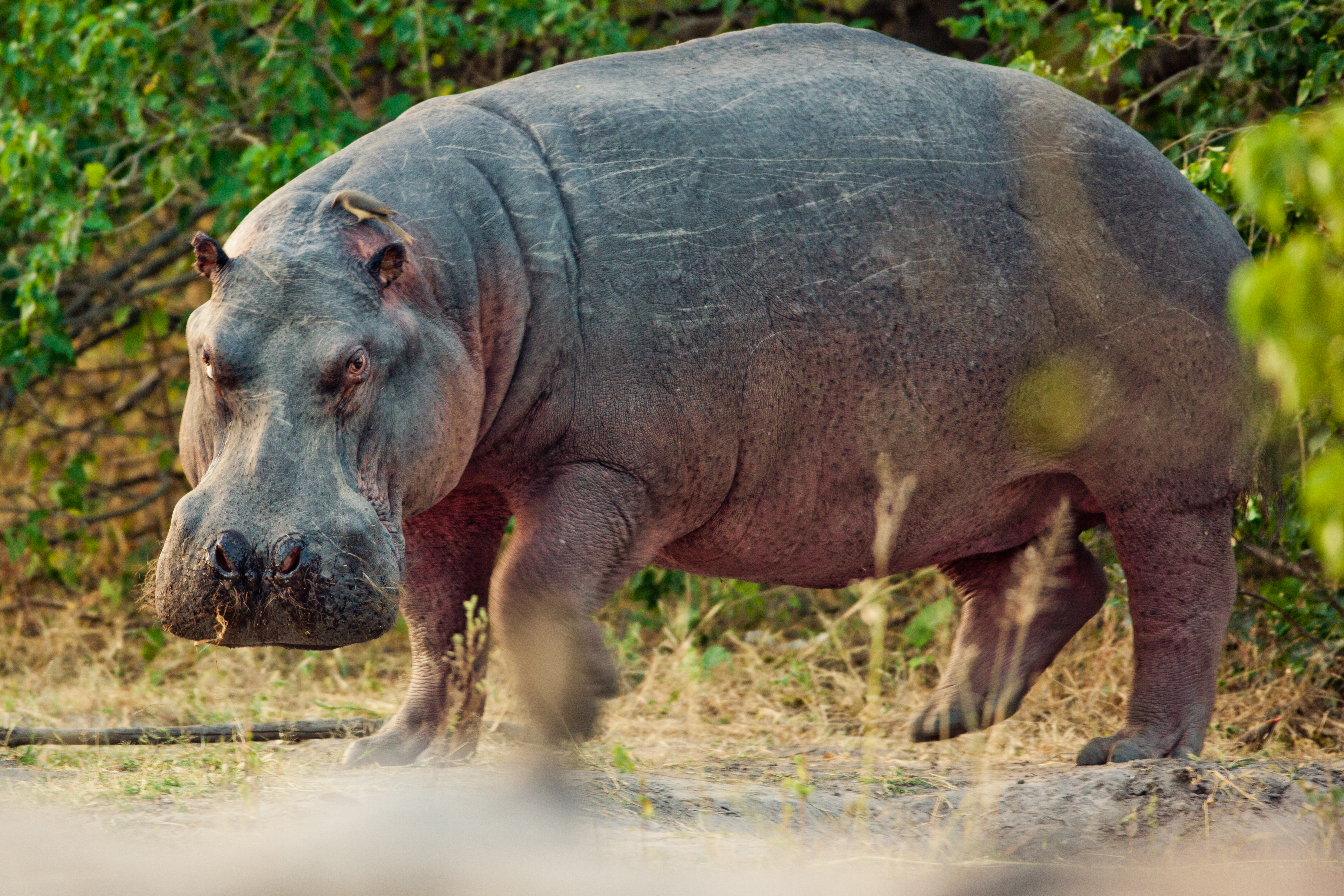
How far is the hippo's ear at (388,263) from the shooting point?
3.12 metres

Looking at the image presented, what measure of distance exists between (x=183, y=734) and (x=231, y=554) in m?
1.38

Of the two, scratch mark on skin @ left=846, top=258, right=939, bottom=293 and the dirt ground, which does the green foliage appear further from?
the dirt ground

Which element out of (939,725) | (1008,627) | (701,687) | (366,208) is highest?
(366,208)

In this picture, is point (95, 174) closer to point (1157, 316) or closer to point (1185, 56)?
point (1157, 316)

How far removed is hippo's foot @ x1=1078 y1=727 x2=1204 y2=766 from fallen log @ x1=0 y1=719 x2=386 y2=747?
1.80 meters

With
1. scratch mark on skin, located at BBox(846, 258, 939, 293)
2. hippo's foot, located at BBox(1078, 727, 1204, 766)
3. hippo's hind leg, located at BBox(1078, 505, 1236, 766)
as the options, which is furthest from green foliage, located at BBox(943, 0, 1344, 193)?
hippo's foot, located at BBox(1078, 727, 1204, 766)

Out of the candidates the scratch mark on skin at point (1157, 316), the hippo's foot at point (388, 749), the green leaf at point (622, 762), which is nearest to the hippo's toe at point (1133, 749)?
the scratch mark on skin at point (1157, 316)

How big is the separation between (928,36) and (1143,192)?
2754 mm

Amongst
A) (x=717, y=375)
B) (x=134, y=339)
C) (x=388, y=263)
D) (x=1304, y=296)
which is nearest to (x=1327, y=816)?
(x=1304, y=296)

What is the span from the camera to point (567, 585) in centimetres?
328

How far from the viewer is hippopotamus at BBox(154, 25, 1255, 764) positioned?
119 inches

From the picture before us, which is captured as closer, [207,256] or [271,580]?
[271,580]

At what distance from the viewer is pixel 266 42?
5.48 m

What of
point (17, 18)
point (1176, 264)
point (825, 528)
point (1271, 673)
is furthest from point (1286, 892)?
point (17, 18)
